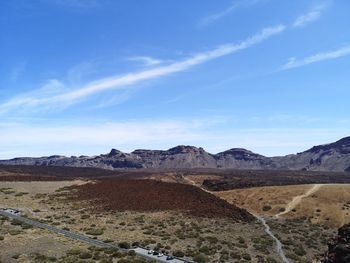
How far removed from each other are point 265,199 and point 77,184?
37.5 metres

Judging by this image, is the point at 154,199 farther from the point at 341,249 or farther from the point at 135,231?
the point at 341,249

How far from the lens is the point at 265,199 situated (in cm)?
8375

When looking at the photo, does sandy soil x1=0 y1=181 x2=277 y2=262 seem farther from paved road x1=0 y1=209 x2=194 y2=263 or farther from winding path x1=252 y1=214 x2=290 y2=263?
paved road x1=0 y1=209 x2=194 y2=263

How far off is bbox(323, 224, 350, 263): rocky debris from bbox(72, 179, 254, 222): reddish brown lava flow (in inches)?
1432

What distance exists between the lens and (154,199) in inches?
2771

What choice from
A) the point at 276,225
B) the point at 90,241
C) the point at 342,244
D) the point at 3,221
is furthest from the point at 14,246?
the point at 276,225

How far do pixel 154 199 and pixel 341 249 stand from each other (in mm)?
48760

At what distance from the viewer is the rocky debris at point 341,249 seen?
74.9ft

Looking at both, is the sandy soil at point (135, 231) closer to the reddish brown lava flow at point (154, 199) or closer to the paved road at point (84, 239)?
the paved road at point (84, 239)

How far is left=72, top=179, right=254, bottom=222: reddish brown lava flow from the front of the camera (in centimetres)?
6406

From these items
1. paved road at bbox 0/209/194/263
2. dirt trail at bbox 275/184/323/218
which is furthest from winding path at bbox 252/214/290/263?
dirt trail at bbox 275/184/323/218

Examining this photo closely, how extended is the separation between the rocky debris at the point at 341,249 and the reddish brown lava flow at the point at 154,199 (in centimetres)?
3637

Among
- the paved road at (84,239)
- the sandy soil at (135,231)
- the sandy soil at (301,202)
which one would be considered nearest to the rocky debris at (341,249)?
the paved road at (84,239)

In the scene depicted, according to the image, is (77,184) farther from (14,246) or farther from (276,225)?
(14,246)
